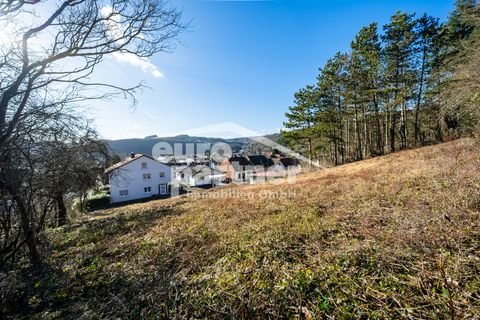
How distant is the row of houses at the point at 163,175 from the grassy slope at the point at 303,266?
38.8 feet

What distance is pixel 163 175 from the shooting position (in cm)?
2516

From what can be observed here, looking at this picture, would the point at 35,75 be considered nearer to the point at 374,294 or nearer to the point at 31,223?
the point at 31,223

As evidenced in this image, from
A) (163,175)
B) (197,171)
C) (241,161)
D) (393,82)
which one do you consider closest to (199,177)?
(197,171)

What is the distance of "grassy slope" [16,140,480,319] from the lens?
1.82 metres

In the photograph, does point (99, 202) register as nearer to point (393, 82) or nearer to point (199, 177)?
point (199, 177)

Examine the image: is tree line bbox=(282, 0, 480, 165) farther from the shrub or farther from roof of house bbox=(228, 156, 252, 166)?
the shrub

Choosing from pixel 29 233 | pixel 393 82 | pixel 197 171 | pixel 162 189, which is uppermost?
pixel 393 82

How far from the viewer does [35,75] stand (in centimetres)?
363

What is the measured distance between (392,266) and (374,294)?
0.51m

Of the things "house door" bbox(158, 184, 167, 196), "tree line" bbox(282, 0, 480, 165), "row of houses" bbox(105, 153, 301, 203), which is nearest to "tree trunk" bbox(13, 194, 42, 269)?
"row of houses" bbox(105, 153, 301, 203)

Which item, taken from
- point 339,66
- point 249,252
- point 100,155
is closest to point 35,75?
point 249,252

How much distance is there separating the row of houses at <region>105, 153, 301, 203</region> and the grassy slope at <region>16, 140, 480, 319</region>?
11.8 metres

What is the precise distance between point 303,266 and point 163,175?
25.0 metres

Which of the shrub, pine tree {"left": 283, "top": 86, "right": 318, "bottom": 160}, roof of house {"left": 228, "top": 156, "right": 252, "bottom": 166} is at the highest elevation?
pine tree {"left": 283, "top": 86, "right": 318, "bottom": 160}
